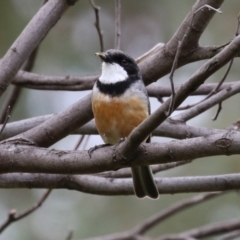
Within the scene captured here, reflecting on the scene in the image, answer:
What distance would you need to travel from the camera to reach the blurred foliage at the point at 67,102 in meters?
6.88

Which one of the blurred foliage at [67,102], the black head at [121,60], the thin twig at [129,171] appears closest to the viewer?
the thin twig at [129,171]

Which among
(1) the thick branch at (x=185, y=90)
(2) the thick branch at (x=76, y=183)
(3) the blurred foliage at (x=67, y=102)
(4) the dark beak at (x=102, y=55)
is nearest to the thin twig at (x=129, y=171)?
(2) the thick branch at (x=76, y=183)

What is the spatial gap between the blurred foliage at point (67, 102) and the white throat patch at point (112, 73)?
260 centimetres

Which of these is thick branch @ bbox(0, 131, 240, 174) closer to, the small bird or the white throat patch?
the small bird

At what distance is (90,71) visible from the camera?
693 cm

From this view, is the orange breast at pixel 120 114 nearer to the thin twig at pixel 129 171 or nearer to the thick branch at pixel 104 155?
the thin twig at pixel 129 171

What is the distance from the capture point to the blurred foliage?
6.88m

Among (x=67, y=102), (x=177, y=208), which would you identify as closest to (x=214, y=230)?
Result: (x=177, y=208)

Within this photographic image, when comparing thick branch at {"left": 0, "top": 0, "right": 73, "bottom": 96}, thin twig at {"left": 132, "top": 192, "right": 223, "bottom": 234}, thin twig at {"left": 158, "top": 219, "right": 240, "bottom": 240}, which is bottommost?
thin twig at {"left": 158, "top": 219, "right": 240, "bottom": 240}

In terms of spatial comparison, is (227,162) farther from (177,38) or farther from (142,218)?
(177,38)

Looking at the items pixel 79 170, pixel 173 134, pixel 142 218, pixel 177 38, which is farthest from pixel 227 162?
pixel 79 170

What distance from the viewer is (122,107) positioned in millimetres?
3988

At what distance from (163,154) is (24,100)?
4431 millimetres

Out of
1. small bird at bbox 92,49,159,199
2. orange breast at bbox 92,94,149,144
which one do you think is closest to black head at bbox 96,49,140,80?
small bird at bbox 92,49,159,199
